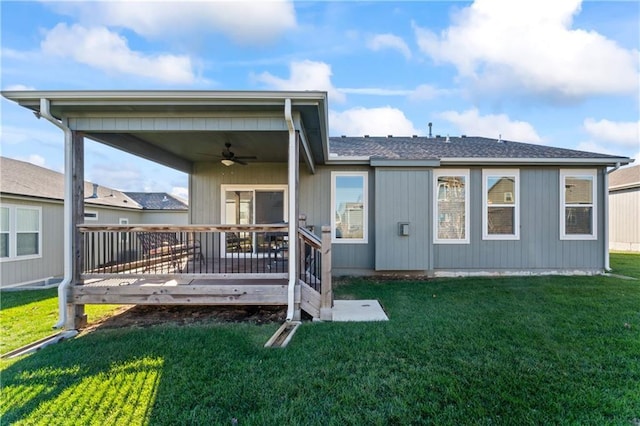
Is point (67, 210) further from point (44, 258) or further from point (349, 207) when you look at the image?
point (44, 258)

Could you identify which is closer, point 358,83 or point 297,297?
point 297,297

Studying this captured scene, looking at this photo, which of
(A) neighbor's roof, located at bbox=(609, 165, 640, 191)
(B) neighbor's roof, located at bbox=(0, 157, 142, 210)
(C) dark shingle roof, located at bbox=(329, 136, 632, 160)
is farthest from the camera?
(A) neighbor's roof, located at bbox=(609, 165, 640, 191)

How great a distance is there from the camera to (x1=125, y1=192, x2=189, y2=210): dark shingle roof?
1891cm

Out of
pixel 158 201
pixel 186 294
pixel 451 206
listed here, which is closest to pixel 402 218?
pixel 451 206

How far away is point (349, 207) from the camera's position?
23.6ft

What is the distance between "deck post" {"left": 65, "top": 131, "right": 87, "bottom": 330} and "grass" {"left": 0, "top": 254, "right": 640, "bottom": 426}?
19.7 inches

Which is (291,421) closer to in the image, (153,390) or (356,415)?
(356,415)

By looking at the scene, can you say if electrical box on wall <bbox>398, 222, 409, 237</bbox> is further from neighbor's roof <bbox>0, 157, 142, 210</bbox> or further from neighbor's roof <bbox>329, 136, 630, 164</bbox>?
neighbor's roof <bbox>0, 157, 142, 210</bbox>

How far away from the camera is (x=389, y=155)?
7293 mm

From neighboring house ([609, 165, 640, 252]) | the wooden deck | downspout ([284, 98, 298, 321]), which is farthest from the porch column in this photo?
neighboring house ([609, 165, 640, 252])

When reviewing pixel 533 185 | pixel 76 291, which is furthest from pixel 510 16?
pixel 76 291

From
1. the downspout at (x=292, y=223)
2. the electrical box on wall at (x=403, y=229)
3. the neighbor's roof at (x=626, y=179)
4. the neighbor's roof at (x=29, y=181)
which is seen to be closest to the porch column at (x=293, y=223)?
the downspout at (x=292, y=223)

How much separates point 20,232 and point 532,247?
13496 millimetres

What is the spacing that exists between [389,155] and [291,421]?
6353 millimetres
